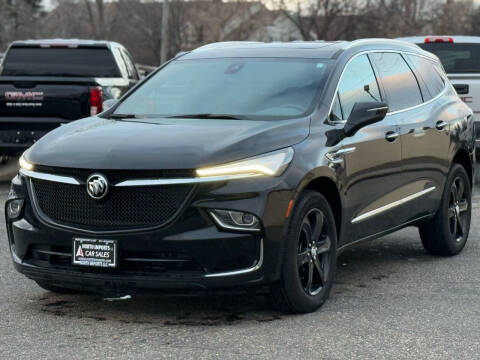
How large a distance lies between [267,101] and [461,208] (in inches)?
108

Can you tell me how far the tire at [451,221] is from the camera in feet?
26.9

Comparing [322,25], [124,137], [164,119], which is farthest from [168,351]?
[322,25]

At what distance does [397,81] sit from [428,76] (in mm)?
788

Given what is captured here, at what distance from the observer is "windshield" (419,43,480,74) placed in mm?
13875

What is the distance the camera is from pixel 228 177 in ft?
18.2

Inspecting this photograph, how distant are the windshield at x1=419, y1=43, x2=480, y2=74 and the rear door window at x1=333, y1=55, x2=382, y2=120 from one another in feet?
22.3

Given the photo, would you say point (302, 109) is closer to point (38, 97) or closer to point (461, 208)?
point (461, 208)

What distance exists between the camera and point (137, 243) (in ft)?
18.2

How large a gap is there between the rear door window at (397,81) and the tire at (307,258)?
4.94 feet

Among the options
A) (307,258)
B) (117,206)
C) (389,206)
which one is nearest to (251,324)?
(307,258)

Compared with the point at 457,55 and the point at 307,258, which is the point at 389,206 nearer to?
the point at 307,258

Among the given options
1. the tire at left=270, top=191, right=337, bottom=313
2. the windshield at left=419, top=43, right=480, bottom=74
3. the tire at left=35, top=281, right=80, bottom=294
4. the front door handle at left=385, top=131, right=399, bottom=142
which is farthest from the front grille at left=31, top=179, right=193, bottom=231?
the windshield at left=419, top=43, right=480, bottom=74

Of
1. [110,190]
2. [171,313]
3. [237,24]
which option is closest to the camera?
[110,190]

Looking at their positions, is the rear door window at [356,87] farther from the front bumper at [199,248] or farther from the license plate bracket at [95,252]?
the license plate bracket at [95,252]
